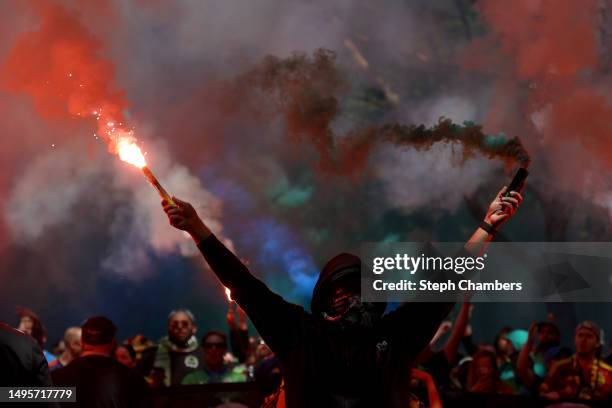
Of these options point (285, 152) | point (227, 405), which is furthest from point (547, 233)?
point (227, 405)

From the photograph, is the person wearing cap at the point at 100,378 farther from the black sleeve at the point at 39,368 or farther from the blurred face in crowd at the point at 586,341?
the blurred face in crowd at the point at 586,341

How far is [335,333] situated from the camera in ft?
8.44

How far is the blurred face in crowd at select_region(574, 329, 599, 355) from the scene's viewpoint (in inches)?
262

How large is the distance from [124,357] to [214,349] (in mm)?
886

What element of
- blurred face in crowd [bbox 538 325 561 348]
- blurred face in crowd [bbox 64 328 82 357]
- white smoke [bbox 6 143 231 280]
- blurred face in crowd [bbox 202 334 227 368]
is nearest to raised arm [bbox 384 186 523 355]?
blurred face in crowd [bbox 202 334 227 368]

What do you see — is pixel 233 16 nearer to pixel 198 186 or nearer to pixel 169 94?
pixel 169 94

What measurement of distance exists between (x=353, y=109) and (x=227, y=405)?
8424 mm

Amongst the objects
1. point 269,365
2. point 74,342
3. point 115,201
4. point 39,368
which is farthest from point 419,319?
point 115,201

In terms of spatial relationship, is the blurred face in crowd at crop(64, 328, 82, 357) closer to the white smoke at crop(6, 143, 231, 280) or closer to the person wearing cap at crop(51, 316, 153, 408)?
the person wearing cap at crop(51, 316, 153, 408)

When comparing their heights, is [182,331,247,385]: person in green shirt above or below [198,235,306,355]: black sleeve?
above

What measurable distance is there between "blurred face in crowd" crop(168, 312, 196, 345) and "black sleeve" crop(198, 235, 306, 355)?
18.5 feet

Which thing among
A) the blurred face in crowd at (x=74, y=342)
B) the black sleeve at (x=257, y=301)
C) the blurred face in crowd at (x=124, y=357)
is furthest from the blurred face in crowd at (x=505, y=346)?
the black sleeve at (x=257, y=301)

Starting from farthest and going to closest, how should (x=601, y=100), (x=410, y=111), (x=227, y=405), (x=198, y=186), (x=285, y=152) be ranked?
(x=410, y=111) → (x=285, y=152) → (x=198, y=186) → (x=601, y=100) → (x=227, y=405)

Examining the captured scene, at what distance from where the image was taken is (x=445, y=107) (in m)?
15.0
